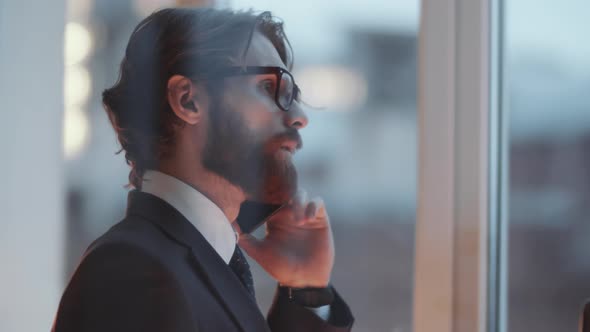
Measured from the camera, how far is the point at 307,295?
92 cm

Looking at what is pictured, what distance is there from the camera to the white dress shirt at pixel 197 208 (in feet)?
2.81

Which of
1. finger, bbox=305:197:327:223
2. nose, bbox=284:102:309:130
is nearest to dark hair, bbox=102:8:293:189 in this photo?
nose, bbox=284:102:309:130

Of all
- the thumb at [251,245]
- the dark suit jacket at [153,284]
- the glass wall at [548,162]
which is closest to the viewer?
the dark suit jacket at [153,284]

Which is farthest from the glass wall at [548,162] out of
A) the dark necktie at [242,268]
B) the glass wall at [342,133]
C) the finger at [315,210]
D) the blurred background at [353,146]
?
the dark necktie at [242,268]

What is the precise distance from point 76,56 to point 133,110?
0.14 metres

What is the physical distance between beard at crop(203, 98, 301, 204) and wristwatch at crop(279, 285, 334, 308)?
12 cm

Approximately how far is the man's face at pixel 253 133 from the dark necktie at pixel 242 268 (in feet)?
0.25

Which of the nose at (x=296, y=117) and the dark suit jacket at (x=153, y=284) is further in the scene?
the nose at (x=296, y=117)

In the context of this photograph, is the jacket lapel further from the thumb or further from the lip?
the lip

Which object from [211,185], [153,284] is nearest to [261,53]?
[211,185]

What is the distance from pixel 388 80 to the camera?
1.04 meters

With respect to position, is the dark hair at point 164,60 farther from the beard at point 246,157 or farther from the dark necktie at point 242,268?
the dark necktie at point 242,268

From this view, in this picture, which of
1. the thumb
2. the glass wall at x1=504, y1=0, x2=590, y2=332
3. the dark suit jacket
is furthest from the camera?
the glass wall at x1=504, y1=0, x2=590, y2=332

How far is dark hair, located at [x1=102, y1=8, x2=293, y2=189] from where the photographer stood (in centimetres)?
85
